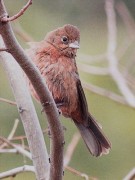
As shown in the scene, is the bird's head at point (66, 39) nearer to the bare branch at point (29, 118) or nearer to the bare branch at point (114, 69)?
the bare branch at point (114, 69)

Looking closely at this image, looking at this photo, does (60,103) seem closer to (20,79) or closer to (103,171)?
(20,79)

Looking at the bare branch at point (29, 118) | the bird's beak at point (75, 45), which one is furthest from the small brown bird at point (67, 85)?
the bare branch at point (29, 118)

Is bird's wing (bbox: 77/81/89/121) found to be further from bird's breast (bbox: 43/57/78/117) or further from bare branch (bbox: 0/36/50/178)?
bare branch (bbox: 0/36/50/178)

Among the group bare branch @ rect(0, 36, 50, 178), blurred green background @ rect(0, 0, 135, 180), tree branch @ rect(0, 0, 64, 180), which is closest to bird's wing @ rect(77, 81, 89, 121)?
bare branch @ rect(0, 36, 50, 178)

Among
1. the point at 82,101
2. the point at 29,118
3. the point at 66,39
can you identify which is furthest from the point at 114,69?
the point at 29,118

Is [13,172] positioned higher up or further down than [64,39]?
further down

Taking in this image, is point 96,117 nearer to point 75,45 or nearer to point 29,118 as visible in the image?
point 75,45
